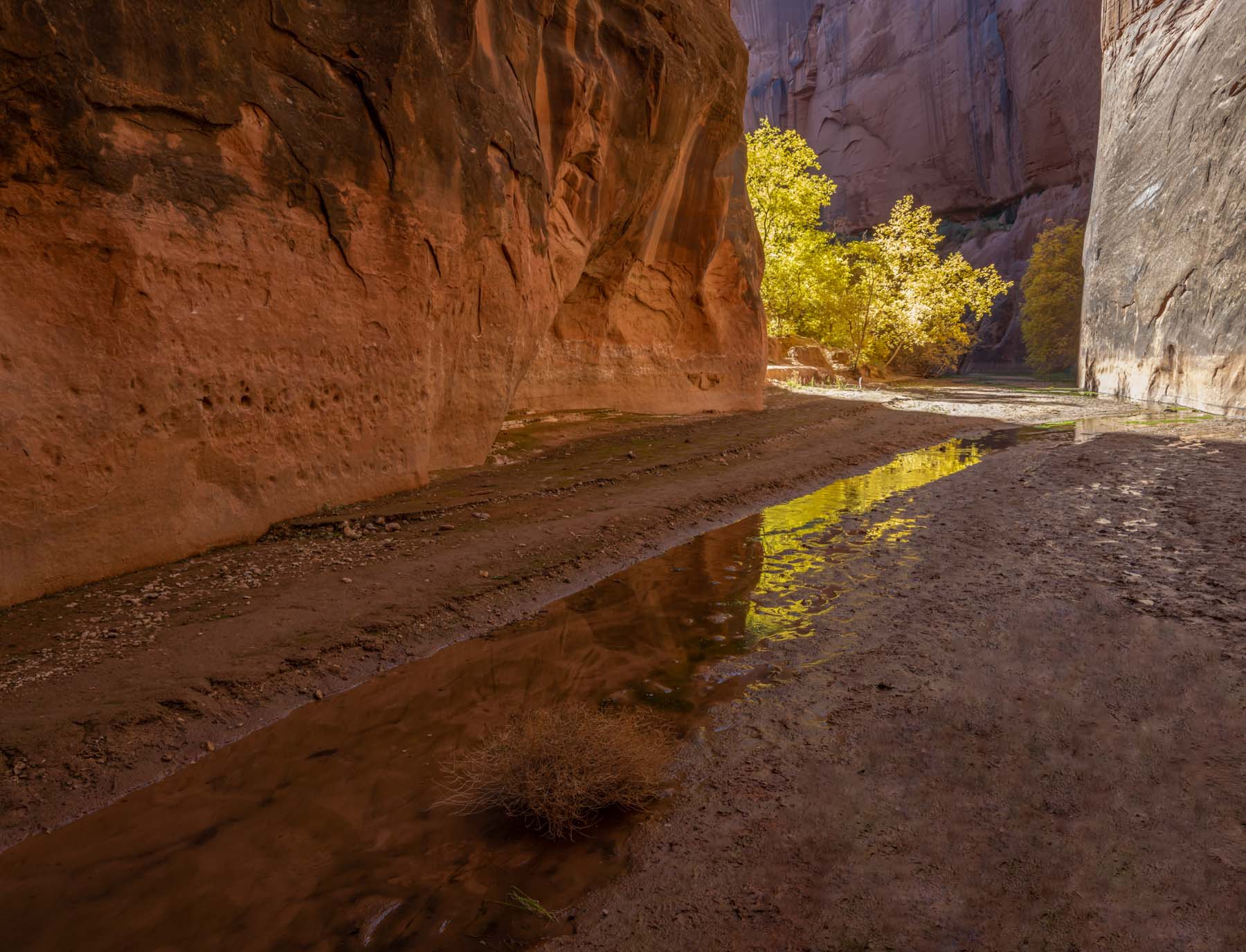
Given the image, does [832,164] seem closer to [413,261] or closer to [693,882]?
[413,261]

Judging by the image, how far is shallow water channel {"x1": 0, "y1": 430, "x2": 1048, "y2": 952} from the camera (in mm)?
2574

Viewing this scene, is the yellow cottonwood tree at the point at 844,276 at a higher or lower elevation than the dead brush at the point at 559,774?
higher

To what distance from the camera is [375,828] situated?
10.2ft

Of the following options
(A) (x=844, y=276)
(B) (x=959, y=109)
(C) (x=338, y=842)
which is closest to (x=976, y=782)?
(C) (x=338, y=842)

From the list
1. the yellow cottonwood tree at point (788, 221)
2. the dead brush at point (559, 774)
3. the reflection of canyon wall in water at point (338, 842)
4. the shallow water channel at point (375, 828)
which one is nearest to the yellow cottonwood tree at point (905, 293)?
the yellow cottonwood tree at point (788, 221)

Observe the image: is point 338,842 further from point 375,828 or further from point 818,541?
point 818,541

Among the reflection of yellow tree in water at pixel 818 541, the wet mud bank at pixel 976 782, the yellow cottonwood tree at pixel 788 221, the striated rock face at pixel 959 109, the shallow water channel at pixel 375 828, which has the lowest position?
the shallow water channel at pixel 375 828

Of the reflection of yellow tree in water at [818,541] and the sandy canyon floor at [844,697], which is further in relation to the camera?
the reflection of yellow tree in water at [818,541]

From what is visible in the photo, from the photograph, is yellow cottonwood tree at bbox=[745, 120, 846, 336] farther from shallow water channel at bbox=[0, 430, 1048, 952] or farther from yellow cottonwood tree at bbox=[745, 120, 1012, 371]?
shallow water channel at bbox=[0, 430, 1048, 952]

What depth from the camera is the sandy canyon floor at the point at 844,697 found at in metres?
2.47

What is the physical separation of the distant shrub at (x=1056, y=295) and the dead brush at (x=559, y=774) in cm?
4239

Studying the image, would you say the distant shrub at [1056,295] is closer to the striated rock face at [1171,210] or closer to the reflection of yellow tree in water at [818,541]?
the striated rock face at [1171,210]

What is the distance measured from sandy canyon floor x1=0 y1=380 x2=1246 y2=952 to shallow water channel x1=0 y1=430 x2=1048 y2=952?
0.10 m

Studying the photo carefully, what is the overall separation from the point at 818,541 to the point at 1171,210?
71.5 feet
